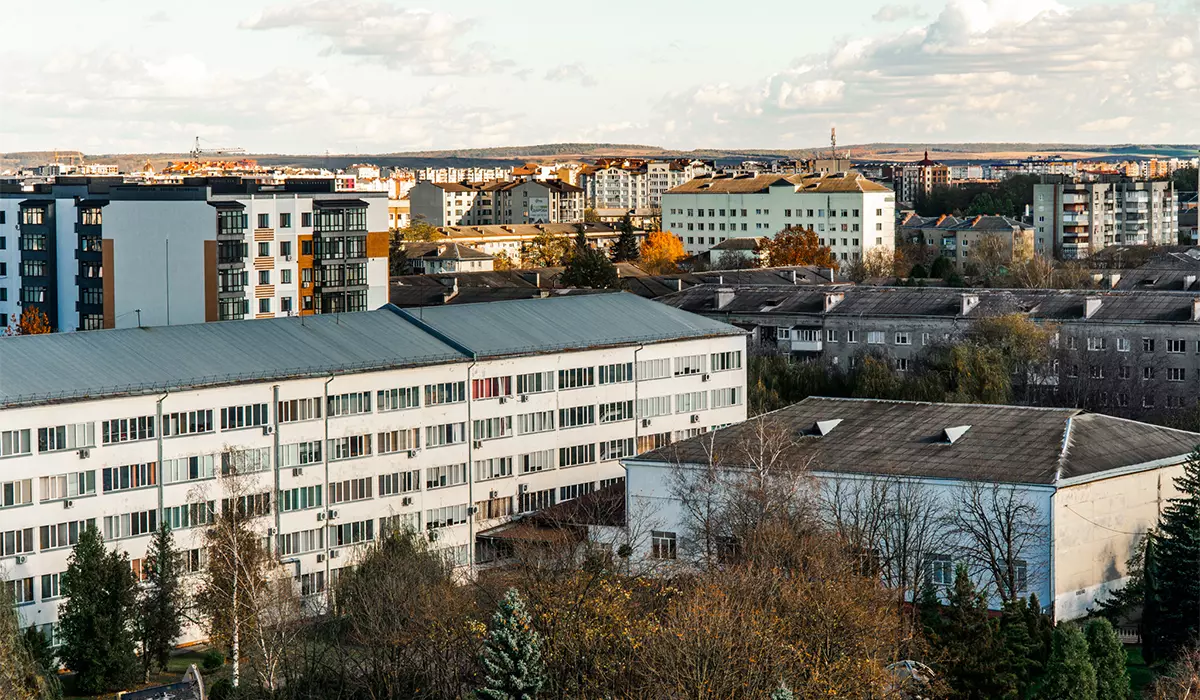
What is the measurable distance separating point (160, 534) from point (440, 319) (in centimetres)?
1151

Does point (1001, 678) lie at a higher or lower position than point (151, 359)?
lower

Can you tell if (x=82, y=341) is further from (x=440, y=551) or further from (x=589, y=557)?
(x=589, y=557)

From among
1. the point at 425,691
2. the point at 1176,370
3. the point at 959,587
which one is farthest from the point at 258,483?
the point at 1176,370

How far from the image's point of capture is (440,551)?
119 ft

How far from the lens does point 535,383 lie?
42.2 m

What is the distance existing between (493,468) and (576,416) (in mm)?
2937

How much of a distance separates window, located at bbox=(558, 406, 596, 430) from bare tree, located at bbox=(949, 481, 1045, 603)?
12.1 m

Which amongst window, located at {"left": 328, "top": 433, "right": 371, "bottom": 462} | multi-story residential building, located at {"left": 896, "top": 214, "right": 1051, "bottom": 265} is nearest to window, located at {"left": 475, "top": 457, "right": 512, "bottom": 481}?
window, located at {"left": 328, "top": 433, "right": 371, "bottom": 462}

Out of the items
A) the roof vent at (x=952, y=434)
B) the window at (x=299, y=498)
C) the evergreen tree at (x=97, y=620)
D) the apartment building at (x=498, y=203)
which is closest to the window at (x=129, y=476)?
the evergreen tree at (x=97, y=620)

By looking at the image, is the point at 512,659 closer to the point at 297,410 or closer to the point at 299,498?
the point at 299,498

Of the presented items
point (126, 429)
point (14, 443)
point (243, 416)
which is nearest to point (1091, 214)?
point (243, 416)

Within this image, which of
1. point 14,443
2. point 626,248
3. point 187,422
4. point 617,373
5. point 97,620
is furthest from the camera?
point 626,248

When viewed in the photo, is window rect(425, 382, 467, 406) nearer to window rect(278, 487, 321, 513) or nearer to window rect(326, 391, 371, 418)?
window rect(326, 391, 371, 418)

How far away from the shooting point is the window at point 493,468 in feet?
134
